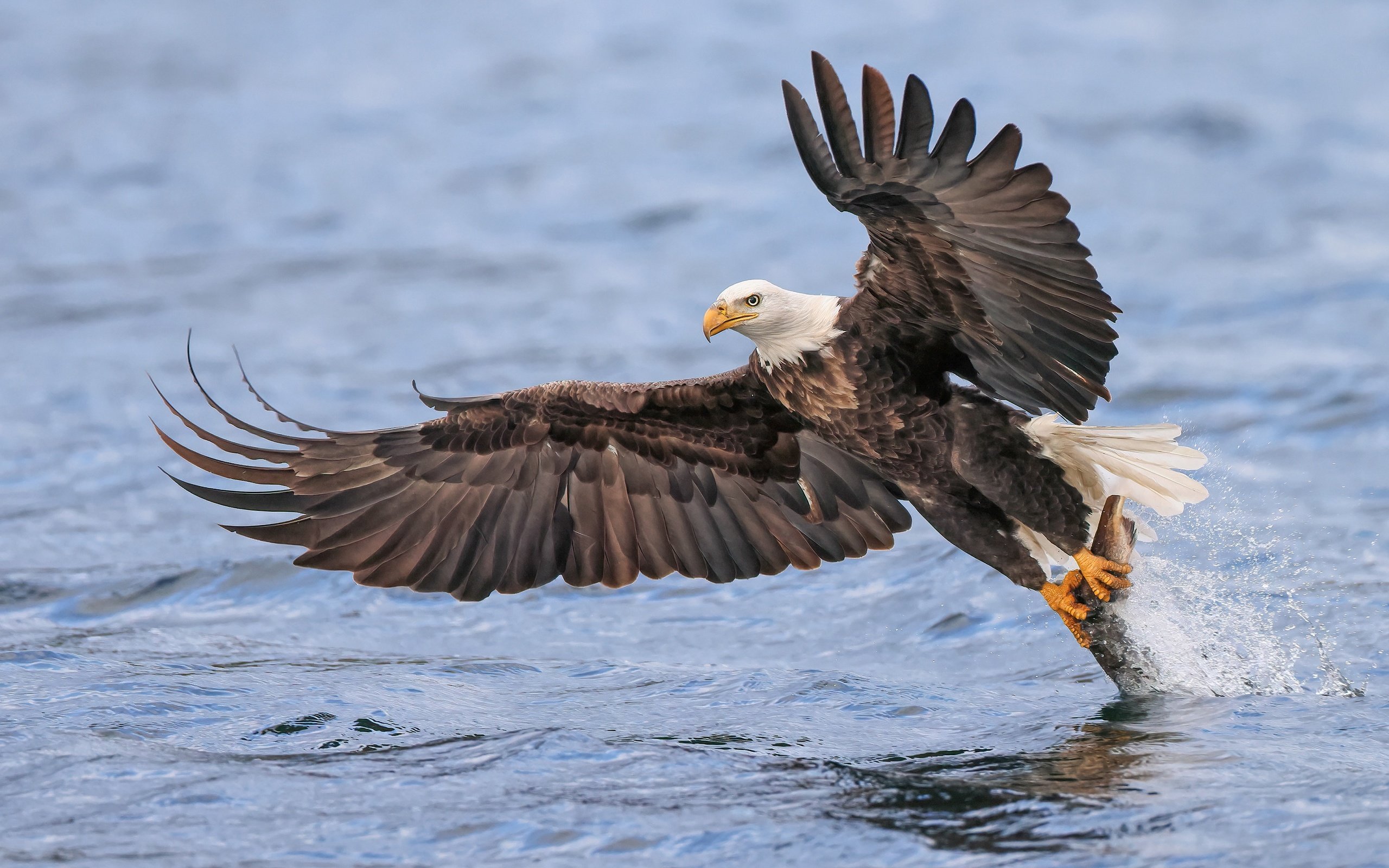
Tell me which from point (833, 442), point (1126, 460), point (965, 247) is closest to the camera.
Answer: point (965, 247)

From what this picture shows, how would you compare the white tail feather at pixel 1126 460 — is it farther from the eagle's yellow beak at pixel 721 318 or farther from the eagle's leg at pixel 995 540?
the eagle's yellow beak at pixel 721 318

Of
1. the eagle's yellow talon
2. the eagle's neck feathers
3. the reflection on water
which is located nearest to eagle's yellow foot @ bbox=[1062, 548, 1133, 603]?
the eagle's yellow talon

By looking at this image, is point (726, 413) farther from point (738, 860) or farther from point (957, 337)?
point (738, 860)

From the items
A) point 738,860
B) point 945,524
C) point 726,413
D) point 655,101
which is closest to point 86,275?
point 655,101

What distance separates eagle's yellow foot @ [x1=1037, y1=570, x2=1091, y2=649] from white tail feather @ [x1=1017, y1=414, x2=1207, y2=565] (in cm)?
30

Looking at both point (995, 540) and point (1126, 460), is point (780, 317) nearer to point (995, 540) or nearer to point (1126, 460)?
point (995, 540)

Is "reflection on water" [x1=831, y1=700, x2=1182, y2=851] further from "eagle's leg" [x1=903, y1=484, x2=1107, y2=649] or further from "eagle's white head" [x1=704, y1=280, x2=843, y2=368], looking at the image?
"eagle's white head" [x1=704, y1=280, x2=843, y2=368]

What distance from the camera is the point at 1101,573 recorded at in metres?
6.24

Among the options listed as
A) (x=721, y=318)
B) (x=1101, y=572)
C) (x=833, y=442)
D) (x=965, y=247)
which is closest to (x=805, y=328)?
(x=721, y=318)

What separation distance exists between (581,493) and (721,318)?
4.32 feet

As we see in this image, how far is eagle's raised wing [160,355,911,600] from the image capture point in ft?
22.0

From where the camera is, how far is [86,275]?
14336 millimetres

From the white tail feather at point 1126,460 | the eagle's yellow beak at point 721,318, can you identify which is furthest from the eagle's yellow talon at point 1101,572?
the eagle's yellow beak at point 721,318

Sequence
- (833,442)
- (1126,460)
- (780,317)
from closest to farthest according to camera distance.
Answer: (780,317) → (1126,460) → (833,442)
